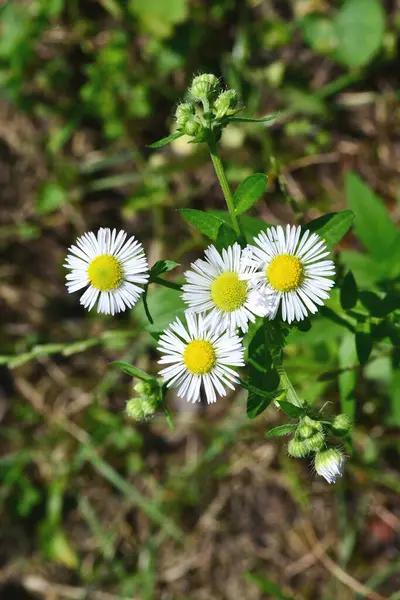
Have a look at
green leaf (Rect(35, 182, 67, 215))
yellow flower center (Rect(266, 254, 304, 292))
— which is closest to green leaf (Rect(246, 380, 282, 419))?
yellow flower center (Rect(266, 254, 304, 292))

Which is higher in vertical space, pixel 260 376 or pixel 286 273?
pixel 286 273

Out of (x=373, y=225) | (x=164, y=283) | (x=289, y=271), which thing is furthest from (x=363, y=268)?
(x=164, y=283)

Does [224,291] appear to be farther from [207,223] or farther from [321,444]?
[321,444]

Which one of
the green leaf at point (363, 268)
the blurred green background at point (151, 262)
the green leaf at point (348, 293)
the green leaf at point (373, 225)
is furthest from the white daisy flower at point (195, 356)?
the blurred green background at point (151, 262)

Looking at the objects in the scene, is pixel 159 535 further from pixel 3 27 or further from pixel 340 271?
pixel 3 27

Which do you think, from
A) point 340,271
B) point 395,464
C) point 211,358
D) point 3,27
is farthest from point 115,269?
point 3,27

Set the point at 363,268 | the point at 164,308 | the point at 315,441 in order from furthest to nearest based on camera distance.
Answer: the point at 363,268
the point at 164,308
the point at 315,441
